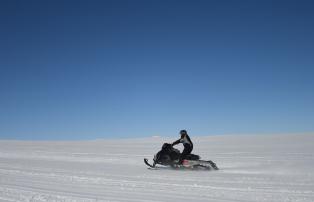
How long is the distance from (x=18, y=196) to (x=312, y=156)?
43.7 feet

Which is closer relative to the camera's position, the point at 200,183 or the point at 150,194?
the point at 150,194

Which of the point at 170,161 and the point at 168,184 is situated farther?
the point at 170,161

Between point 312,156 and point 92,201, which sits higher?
point 312,156

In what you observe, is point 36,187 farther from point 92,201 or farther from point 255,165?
point 255,165

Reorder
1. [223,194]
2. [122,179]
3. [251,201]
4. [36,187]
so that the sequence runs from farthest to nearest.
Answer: [122,179], [36,187], [223,194], [251,201]

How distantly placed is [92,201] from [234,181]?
4303 mm

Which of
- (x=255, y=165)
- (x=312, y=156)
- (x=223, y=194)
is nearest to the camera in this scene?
(x=223, y=194)

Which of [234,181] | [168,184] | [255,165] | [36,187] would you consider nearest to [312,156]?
[255,165]

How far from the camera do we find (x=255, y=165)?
53.3 ft

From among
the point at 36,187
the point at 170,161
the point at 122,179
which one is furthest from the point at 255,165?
the point at 36,187

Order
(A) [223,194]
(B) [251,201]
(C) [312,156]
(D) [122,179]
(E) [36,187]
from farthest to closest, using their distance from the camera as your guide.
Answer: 1. (C) [312,156]
2. (D) [122,179]
3. (E) [36,187]
4. (A) [223,194]
5. (B) [251,201]

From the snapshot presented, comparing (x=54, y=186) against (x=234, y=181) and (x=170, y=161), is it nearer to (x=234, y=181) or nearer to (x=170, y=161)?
(x=234, y=181)

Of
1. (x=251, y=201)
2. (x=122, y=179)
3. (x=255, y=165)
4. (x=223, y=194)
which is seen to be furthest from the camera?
(x=255, y=165)

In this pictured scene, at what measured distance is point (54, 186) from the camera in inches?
434
